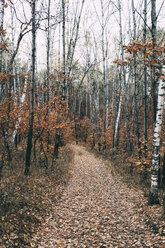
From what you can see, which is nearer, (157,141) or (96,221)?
(96,221)

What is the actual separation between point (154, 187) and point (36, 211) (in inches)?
149

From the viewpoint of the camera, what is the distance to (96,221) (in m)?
5.27

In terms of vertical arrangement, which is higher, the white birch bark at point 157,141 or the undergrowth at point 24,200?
the white birch bark at point 157,141

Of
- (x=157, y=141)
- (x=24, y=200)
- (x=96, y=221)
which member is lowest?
(x=96, y=221)

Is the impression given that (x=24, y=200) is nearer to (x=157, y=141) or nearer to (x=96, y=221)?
(x=96, y=221)

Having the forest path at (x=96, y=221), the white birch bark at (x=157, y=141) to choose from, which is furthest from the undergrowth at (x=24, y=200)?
the white birch bark at (x=157, y=141)

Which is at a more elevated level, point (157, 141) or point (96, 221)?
point (157, 141)

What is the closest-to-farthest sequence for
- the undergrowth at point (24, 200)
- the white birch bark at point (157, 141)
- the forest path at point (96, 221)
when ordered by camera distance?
1. the undergrowth at point (24, 200)
2. the forest path at point (96, 221)
3. the white birch bark at point (157, 141)

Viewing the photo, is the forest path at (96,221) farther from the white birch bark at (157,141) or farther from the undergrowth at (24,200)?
the white birch bark at (157,141)

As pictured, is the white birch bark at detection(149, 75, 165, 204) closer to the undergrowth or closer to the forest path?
the forest path

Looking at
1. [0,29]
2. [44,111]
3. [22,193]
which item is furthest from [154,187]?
[0,29]

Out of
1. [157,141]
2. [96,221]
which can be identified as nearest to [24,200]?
[96,221]

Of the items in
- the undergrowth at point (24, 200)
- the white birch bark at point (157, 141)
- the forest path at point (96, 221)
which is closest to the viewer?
the undergrowth at point (24, 200)

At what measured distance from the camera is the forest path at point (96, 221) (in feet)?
14.0
